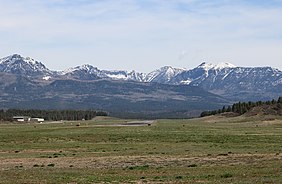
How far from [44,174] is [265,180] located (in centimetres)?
1395

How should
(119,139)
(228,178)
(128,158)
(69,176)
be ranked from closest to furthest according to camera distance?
(228,178) → (69,176) → (128,158) → (119,139)

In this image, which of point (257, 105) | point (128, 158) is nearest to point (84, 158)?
point (128, 158)

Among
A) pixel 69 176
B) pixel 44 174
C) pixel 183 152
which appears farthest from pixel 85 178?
pixel 183 152

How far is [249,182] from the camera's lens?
27828 millimetres

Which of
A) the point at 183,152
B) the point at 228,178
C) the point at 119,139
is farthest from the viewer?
the point at 119,139

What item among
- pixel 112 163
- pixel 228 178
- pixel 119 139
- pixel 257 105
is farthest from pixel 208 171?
pixel 257 105

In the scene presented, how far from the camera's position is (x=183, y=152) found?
53031 millimetres

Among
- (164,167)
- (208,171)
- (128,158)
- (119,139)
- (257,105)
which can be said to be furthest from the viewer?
(257,105)

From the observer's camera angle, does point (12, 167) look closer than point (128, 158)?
Yes

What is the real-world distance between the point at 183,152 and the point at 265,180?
24891mm

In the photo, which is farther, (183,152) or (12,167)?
(183,152)

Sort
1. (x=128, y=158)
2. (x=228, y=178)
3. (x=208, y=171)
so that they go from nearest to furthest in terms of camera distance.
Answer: (x=228, y=178) → (x=208, y=171) → (x=128, y=158)

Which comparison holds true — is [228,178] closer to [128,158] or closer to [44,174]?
[44,174]

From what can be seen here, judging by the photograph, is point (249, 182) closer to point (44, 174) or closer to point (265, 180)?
point (265, 180)
